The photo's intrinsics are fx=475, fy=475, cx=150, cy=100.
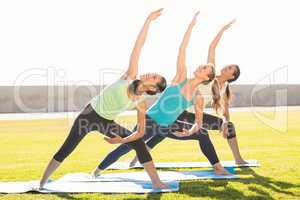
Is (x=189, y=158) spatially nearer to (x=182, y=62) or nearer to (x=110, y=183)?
(x=182, y=62)

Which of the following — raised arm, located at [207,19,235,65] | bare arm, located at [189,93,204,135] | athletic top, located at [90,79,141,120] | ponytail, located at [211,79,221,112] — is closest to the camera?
athletic top, located at [90,79,141,120]


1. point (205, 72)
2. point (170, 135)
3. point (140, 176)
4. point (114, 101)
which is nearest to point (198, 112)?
point (205, 72)

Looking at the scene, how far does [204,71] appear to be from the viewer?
5.88 meters

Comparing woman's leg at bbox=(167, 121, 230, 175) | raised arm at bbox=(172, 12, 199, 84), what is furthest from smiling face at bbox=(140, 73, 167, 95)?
A: woman's leg at bbox=(167, 121, 230, 175)

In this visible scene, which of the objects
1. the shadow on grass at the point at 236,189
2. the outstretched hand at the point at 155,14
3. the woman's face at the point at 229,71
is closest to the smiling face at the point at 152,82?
the outstretched hand at the point at 155,14

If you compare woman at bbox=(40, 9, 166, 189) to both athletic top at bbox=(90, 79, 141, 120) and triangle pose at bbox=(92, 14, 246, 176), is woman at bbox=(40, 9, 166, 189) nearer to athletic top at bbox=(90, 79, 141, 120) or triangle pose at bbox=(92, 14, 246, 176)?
athletic top at bbox=(90, 79, 141, 120)

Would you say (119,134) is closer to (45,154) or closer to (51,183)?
(51,183)

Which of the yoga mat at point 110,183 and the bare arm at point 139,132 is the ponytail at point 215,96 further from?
the bare arm at point 139,132

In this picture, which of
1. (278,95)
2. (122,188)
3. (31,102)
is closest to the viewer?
(122,188)

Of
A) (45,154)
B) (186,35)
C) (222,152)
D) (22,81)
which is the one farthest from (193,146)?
(22,81)

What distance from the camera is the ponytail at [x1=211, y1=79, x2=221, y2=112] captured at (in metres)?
6.39

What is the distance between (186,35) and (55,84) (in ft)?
63.0

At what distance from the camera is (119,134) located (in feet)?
18.3

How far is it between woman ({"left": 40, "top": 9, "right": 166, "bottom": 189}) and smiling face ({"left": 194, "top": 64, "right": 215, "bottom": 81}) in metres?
0.78
